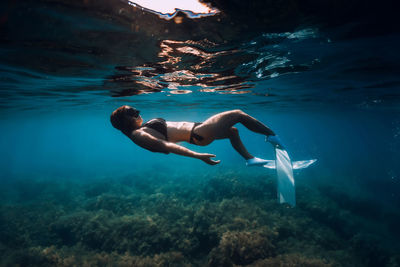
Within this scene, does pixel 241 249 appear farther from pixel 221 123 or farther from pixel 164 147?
pixel 164 147

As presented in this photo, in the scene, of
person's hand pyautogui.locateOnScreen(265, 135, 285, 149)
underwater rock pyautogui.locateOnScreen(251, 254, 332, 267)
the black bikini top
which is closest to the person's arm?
the black bikini top

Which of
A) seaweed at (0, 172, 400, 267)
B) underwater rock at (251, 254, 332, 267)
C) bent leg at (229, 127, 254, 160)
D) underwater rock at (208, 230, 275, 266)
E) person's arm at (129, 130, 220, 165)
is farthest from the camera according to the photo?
seaweed at (0, 172, 400, 267)

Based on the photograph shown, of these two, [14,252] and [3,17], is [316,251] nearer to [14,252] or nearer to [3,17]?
[3,17]

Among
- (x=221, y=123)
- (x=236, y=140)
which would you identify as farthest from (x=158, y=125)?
(x=236, y=140)

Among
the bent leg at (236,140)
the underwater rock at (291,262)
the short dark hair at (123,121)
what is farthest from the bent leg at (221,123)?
the underwater rock at (291,262)

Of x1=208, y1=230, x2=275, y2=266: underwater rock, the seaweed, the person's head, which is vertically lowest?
the seaweed

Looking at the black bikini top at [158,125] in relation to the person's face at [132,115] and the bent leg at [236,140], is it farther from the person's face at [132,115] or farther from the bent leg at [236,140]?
the bent leg at [236,140]

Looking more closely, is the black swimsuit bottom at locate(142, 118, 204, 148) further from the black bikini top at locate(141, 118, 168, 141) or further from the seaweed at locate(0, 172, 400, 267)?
the seaweed at locate(0, 172, 400, 267)

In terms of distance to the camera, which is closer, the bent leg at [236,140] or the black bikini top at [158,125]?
the black bikini top at [158,125]

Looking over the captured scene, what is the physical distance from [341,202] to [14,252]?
84.1ft

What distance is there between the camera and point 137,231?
36.0 ft

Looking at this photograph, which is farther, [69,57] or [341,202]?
[341,202]

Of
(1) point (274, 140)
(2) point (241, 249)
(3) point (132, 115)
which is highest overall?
(3) point (132, 115)

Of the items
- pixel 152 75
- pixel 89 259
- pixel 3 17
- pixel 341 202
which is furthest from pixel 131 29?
pixel 341 202
